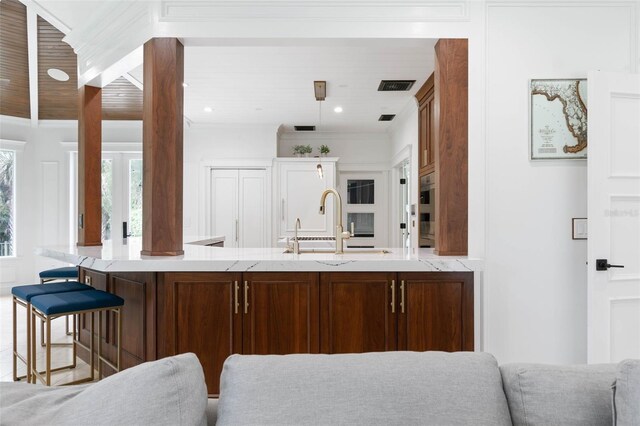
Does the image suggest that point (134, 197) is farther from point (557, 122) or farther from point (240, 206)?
point (557, 122)

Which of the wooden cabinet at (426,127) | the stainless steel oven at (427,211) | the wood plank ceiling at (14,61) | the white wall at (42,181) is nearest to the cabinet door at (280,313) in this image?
the stainless steel oven at (427,211)

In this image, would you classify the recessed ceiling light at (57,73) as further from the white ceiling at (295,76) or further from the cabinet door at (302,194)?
the cabinet door at (302,194)

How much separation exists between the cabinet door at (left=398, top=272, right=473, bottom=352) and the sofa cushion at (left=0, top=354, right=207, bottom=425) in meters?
1.74

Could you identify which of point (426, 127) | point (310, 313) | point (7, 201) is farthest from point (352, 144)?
point (7, 201)

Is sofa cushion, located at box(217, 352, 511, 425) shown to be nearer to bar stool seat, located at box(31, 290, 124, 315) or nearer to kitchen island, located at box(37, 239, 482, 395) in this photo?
kitchen island, located at box(37, 239, 482, 395)

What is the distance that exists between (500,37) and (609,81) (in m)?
0.71

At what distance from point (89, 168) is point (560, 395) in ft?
12.9

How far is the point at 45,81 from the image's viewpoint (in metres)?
6.15

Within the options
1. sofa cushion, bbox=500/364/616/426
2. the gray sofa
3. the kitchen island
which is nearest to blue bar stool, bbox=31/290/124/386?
the kitchen island

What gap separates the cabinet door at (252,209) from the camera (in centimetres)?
682

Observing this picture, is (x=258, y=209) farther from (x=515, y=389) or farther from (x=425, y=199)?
(x=515, y=389)

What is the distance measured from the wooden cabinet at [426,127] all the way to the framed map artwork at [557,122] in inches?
66.2

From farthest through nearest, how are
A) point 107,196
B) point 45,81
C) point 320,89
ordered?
point 107,196
point 45,81
point 320,89

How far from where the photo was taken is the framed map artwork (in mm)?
2680
